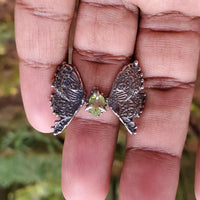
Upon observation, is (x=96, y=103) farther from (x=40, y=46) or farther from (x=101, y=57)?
(x=40, y=46)

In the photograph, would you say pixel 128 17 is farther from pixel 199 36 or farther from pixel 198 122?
pixel 198 122

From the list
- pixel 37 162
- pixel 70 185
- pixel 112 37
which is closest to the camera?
pixel 70 185

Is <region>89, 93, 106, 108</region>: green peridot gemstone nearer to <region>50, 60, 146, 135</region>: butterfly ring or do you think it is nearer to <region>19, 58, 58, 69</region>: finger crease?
<region>50, 60, 146, 135</region>: butterfly ring

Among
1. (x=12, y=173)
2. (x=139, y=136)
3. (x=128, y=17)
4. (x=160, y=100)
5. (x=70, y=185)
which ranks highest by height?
(x=128, y=17)

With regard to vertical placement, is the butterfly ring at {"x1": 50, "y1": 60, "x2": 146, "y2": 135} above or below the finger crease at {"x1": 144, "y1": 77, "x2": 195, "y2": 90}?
below

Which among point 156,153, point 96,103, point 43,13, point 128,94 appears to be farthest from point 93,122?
point 43,13

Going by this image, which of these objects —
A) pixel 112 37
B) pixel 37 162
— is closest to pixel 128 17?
pixel 112 37

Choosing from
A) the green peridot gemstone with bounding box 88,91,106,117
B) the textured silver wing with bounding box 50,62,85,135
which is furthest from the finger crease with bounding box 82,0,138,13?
the green peridot gemstone with bounding box 88,91,106,117
